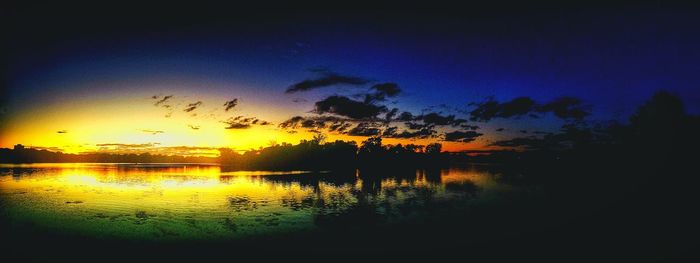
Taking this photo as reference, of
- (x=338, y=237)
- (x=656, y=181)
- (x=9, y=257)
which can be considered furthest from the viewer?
(x=656, y=181)

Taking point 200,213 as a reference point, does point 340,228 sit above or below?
below

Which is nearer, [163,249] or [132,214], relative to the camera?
[163,249]

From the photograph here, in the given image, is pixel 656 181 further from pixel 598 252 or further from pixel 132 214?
pixel 132 214

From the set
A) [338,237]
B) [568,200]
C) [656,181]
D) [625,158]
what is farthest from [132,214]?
[625,158]

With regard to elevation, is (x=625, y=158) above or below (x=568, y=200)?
above

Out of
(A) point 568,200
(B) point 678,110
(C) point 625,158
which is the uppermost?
(B) point 678,110

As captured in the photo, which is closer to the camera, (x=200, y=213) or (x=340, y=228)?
(x=340, y=228)

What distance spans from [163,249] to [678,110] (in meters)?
92.8

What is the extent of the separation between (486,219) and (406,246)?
14479 mm

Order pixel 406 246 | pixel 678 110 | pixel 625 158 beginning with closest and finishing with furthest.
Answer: pixel 406 246 → pixel 678 110 → pixel 625 158

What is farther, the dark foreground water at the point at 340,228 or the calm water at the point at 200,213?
the calm water at the point at 200,213

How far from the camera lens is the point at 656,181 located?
57406mm

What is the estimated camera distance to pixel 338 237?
2856cm

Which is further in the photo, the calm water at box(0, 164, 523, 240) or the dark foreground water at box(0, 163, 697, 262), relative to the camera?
the calm water at box(0, 164, 523, 240)
